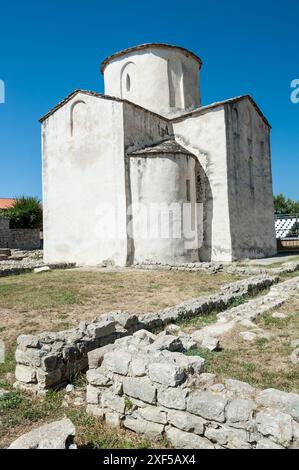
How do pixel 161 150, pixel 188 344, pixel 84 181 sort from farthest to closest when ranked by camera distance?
pixel 84 181, pixel 161 150, pixel 188 344

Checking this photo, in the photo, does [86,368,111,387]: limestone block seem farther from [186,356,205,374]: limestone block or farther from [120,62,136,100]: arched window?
[120,62,136,100]: arched window

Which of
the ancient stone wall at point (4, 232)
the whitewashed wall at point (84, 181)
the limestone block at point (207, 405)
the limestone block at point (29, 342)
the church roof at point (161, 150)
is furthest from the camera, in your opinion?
the ancient stone wall at point (4, 232)

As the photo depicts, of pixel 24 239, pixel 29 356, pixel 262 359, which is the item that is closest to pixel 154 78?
pixel 24 239

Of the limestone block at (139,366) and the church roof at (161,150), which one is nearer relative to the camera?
the limestone block at (139,366)

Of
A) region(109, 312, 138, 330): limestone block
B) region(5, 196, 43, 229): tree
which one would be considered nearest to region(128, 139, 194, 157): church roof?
region(109, 312, 138, 330): limestone block

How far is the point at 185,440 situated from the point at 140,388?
0.58 meters

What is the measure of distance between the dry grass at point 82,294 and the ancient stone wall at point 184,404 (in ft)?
9.37

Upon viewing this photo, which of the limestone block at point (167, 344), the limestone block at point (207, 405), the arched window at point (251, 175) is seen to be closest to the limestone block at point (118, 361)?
the limestone block at point (167, 344)

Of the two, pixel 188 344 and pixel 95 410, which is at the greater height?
pixel 188 344

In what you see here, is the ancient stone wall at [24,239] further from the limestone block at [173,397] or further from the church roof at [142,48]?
the limestone block at [173,397]

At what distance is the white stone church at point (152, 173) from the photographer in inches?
594

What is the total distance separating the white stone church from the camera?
15086 millimetres

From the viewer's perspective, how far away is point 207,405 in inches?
109

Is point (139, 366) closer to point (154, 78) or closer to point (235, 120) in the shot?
point (235, 120)
